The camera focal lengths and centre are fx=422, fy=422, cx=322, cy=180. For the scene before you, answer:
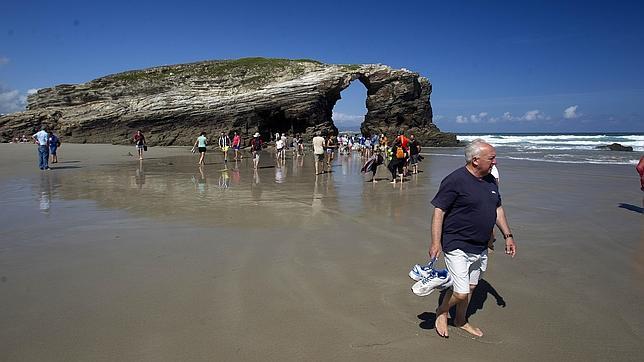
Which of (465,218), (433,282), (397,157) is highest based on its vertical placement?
(397,157)

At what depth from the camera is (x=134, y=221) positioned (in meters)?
7.49

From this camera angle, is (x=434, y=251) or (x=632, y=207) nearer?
(x=434, y=251)

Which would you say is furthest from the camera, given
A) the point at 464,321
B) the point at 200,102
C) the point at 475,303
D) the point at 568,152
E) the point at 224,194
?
the point at 200,102

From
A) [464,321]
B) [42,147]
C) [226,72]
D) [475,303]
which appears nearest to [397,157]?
[475,303]

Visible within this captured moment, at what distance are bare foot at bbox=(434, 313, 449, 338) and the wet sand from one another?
0.28ft

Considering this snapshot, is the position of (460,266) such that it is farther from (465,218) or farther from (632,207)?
(632,207)

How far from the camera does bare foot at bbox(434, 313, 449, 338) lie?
3589mm

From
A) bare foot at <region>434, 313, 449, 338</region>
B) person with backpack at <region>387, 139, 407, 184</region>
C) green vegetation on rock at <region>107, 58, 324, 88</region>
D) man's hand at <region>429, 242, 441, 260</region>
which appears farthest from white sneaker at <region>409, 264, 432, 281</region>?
green vegetation on rock at <region>107, 58, 324, 88</region>

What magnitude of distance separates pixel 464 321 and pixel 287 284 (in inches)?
73.7

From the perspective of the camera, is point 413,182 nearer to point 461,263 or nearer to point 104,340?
point 461,263

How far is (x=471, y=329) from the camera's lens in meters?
3.67

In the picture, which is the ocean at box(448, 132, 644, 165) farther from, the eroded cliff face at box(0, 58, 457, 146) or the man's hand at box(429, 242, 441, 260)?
the man's hand at box(429, 242, 441, 260)

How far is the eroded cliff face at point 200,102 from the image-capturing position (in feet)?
123

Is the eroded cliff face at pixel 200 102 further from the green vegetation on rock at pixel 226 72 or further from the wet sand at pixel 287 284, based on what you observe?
the wet sand at pixel 287 284
